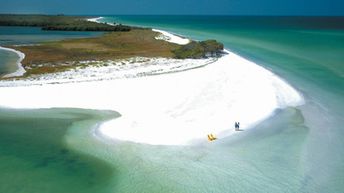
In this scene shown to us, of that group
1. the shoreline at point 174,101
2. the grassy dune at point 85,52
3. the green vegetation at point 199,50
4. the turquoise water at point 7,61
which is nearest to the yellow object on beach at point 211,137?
the shoreline at point 174,101

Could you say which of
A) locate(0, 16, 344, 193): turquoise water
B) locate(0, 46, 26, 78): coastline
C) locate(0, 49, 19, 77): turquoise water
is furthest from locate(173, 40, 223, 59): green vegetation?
locate(0, 16, 344, 193): turquoise water

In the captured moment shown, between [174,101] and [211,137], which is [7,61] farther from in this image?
[211,137]

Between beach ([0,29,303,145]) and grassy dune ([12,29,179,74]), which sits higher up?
beach ([0,29,303,145])

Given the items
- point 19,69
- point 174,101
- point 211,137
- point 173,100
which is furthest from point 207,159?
point 19,69

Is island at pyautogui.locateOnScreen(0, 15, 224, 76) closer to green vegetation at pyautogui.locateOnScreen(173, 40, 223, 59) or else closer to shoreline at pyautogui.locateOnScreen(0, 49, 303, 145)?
green vegetation at pyautogui.locateOnScreen(173, 40, 223, 59)

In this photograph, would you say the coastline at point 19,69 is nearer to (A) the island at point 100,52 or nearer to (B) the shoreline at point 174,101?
(A) the island at point 100,52
